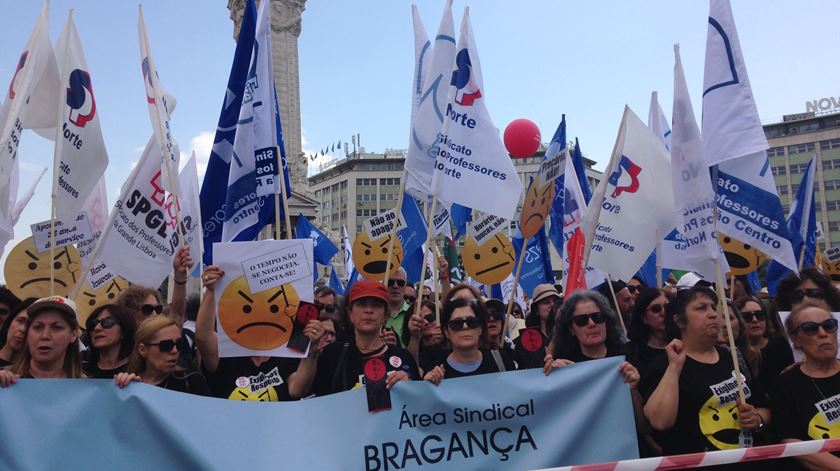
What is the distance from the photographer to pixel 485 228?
8.64 metres

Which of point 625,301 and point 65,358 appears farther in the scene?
point 625,301

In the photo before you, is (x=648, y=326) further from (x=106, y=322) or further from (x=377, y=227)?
(x=377, y=227)

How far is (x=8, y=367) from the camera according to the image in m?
4.33

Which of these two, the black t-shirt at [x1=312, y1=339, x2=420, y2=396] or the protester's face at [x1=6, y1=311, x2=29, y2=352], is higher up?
the protester's face at [x1=6, y1=311, x2=29, y2=352]

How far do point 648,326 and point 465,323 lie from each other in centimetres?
167

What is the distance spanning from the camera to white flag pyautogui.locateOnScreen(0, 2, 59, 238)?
634cm

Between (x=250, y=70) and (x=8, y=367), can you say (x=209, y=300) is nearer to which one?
(x=8, y=367)

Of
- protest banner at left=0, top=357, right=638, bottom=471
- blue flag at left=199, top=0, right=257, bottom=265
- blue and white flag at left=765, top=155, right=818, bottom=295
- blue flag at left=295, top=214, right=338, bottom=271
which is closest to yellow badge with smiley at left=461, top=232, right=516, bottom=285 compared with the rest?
blue flag at left=199, top=0, right=257, bottom=265

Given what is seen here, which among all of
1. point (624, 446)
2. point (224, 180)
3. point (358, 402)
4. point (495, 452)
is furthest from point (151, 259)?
point (624, 446)

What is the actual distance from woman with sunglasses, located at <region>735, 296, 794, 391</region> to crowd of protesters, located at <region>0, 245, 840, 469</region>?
2cm

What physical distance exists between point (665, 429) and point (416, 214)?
6680 mm

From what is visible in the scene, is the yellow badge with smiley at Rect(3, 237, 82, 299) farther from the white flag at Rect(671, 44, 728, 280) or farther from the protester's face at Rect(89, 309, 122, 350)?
the white flag at Rect(671, 44, 728, 280)

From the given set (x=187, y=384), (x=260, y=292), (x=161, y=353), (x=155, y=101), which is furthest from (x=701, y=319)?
(x=155, y=101)

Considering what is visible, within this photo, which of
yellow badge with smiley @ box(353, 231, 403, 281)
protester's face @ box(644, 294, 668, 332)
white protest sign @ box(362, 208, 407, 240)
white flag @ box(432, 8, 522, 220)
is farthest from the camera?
white protest sign @ box(362, 208, 407, 240)
